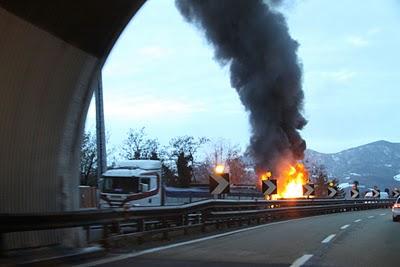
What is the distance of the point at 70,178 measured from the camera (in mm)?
12766

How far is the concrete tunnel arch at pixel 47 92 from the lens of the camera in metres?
10.5

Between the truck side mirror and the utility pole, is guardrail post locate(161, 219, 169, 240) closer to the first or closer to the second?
the truck side mirror

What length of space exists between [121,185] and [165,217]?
13.0 m

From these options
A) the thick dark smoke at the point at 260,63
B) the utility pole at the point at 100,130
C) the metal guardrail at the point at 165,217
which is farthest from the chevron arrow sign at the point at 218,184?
the thick dark smoke at the point at 260,63

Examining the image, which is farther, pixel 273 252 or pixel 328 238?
pixel 328 238

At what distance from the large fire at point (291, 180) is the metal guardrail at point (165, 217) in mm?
15701

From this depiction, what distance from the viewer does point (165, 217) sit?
16.1m

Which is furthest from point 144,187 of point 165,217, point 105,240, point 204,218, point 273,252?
point 273,252

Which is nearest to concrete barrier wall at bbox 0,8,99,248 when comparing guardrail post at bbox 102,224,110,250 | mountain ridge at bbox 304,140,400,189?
guardrail post at bbox 102,224,110,250

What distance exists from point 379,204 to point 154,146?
38.2m

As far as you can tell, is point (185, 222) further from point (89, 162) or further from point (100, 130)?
point (89, 162)

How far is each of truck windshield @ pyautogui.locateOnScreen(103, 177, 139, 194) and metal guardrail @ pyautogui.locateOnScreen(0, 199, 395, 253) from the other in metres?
6.10

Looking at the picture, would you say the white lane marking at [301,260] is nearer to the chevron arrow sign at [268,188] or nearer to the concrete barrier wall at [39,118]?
the concrete barrier wall at [39,118]

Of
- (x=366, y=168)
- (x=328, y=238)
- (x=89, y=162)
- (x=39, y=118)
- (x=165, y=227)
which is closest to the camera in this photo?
(x=39, y=118)
